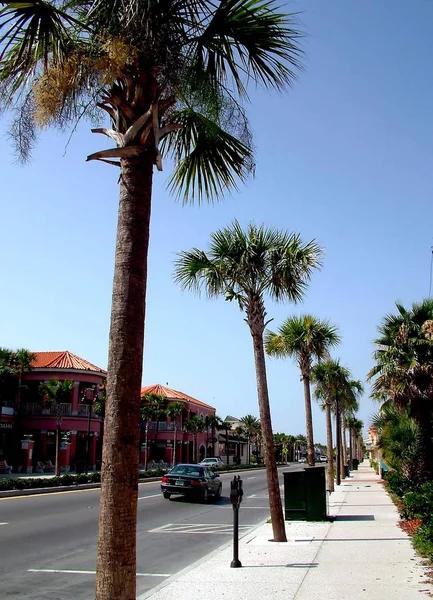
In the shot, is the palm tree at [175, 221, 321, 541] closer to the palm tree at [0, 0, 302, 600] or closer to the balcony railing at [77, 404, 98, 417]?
the palm tree at [0, 0, 302, 600]

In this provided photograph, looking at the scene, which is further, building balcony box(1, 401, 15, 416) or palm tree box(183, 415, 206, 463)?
palm tree box(183, 415, 206, 463)

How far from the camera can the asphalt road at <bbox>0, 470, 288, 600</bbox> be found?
29.0ft

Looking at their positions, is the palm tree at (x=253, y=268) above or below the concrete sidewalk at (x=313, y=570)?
above

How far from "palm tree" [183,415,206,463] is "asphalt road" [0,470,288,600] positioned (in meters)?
45.8

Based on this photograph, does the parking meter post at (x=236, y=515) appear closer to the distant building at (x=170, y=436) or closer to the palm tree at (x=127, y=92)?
the palm tree at (x=127, y=92)

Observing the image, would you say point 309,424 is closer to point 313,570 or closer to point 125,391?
point 313,570

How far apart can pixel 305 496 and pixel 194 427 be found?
55495 mm

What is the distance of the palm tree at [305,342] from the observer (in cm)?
2255

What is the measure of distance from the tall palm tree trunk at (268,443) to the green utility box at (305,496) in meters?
2.91

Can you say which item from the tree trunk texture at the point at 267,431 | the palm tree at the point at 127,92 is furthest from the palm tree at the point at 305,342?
the palm tree at the point at 127,92

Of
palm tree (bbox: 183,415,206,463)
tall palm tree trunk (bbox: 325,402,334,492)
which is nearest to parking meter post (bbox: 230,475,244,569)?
tall palm tree trunk (bbox: 325,402,334,492)

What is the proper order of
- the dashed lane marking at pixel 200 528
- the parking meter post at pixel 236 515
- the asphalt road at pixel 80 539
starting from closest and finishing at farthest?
1. the asphalt road at pixel 80 539
2. the parking meter post at pixel 236 515
3. the dashed lane marking at pixel 200 528

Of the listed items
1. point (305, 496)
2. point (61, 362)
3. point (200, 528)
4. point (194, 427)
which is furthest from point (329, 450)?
point (194, 427)

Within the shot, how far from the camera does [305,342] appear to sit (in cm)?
2247
